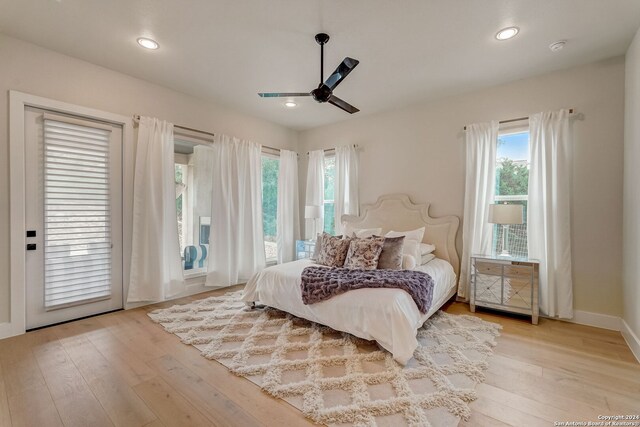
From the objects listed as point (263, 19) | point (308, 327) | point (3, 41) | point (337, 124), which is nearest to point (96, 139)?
point (3, 41)

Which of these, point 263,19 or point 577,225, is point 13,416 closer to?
point 263,19

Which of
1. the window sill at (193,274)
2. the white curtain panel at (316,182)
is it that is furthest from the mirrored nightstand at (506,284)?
the window sill at (193,274)

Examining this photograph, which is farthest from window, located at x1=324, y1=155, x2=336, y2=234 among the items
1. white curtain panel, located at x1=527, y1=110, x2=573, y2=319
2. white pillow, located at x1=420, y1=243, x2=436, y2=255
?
white curtain panel, located at x1=527, y1=110, x2=573, y2=319

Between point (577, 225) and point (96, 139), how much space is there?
5.56 metres

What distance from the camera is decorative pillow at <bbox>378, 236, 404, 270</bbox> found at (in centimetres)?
313

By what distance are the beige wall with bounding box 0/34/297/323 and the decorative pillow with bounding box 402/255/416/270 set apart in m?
3.35

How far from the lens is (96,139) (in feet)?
10.6

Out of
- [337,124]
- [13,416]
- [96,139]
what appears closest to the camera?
[13,416]

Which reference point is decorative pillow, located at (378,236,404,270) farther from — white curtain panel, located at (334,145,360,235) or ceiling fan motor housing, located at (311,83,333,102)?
ceiling fan motor housing, located at (311,83,333,102)

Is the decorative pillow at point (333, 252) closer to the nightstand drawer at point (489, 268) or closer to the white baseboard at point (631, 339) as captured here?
the nightstand drawer at point (489, 268)

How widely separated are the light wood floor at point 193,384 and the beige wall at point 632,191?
0.41 m

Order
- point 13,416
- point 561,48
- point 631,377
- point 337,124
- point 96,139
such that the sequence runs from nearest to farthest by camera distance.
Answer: point 13,416 → point 631,377 → point 561,48 → point 96,139 → point 337,124

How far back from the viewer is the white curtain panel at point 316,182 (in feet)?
17.3

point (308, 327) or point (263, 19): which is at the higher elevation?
point (263, 19)
